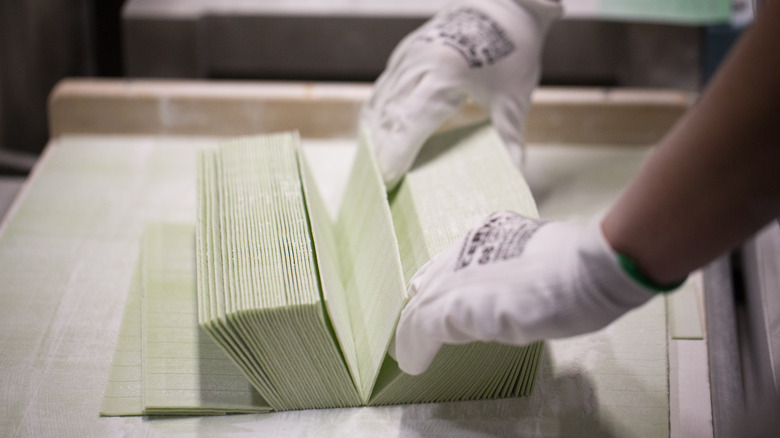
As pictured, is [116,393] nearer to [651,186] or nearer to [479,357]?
[479,357]

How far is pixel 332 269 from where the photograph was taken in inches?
64.6

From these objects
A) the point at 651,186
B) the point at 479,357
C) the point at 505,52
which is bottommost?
the point at 479,357

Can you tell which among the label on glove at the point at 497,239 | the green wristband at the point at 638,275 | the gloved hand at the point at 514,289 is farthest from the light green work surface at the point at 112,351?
the green wristband at the point at 638,275

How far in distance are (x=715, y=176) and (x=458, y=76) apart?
3.29ft

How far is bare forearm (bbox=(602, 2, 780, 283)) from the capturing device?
911mm

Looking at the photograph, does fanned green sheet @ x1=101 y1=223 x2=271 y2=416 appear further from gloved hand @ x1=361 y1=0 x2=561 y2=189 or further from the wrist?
the wrist

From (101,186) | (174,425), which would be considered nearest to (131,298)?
(174,425)

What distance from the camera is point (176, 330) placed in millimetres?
1617

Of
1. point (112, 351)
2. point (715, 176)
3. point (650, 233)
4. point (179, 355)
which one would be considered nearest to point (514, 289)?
point (650, 233)

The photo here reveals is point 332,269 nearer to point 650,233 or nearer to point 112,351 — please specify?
point 112,351

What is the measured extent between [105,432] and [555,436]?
86 cm

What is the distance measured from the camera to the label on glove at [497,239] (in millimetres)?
1216

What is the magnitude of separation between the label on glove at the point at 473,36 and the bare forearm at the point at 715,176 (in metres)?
0.94

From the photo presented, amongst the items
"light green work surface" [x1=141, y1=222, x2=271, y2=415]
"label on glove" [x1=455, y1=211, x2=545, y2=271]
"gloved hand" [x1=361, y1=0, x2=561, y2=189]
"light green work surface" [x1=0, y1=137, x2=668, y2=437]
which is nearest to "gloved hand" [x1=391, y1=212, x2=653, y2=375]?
"label on glove" [x1=455, y1=211, x2=545, y2=271]
